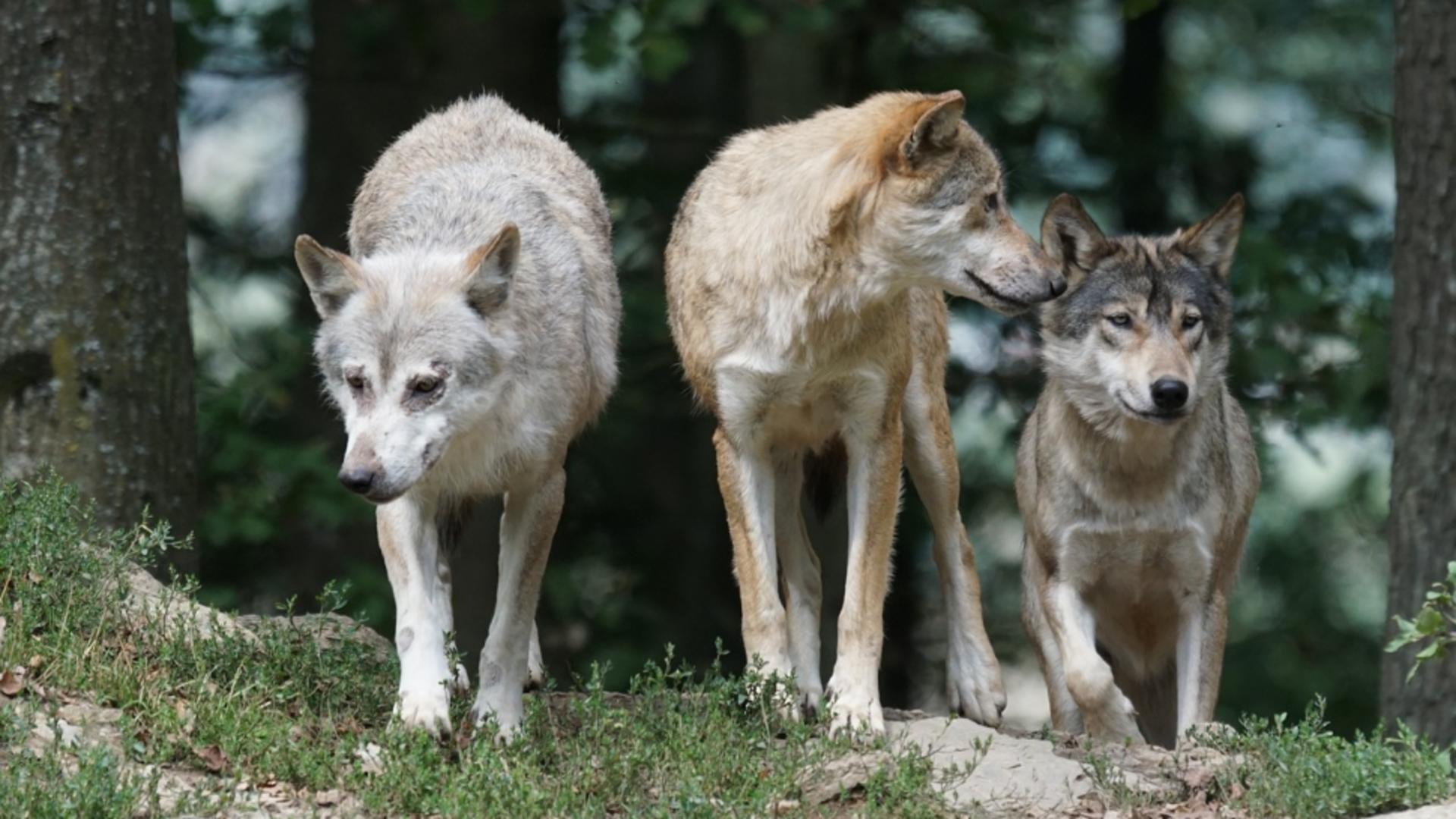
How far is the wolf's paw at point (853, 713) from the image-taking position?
6.54 meters

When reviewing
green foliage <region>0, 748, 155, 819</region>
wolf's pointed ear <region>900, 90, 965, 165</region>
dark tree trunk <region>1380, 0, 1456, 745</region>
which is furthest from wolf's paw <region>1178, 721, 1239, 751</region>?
green foliage <region>0, 748, 155, 819</region>

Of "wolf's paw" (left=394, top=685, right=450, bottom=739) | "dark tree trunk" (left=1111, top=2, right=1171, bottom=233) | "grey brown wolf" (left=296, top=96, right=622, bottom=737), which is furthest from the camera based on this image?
"dark tree trunk" (left=1111, top=2, right=1171, bottom=233)

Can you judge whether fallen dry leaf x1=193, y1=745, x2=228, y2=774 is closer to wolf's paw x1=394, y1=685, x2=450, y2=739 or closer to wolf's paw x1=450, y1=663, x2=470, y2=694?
wolf's paw x1=394, y1=685, x2=450, y2=739

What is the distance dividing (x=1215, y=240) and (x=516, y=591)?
3.33 m

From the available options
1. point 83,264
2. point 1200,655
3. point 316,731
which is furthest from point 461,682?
point 1200,655

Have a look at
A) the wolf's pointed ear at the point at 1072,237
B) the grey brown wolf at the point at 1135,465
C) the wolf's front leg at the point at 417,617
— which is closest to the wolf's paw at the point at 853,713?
the grey brown wolf at the point at 1135,465

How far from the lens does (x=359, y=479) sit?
588 centimetres

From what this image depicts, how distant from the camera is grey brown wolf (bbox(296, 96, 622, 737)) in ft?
20.5

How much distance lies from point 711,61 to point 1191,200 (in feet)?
12.5

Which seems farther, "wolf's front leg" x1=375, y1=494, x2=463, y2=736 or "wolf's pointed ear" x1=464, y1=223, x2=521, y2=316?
"wolf's pointed ear" x1=464, y1=223, x2=521, y2=316

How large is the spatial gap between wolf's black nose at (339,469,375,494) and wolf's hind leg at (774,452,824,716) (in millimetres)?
2111

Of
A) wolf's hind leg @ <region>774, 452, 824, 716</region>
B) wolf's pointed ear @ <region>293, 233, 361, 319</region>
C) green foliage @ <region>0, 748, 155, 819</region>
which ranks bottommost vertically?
green foliage @ <region>0, 748, 155, 819</region>

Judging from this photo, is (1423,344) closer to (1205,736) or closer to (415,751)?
(1205,736)

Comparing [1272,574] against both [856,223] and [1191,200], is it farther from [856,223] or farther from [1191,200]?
[856,223]
